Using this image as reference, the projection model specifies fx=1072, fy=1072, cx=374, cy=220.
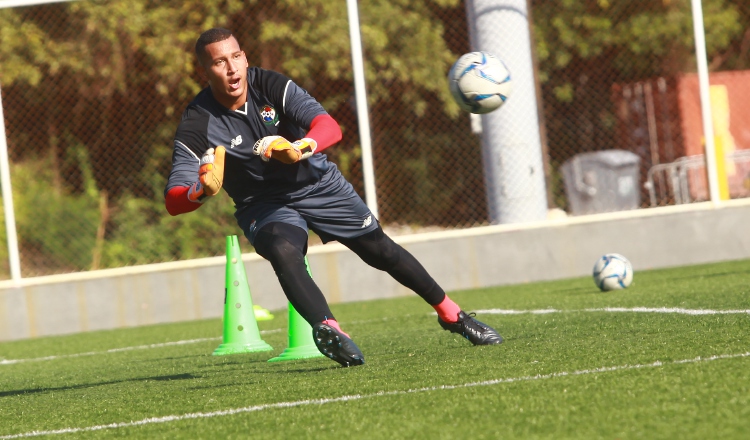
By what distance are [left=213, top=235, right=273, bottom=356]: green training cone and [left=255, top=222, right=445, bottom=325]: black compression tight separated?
68.6 inches

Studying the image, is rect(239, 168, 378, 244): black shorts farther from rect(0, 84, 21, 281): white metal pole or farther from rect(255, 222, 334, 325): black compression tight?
rect(0, 84, 21, 281): white metal pole

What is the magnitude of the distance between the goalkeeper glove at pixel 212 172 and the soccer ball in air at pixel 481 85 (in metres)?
2.51

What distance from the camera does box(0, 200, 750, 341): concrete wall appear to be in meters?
11.1

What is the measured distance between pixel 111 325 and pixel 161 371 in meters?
5.39

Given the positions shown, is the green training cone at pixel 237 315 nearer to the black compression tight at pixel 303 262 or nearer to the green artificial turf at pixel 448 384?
the green artificial turf at pixel 448 384

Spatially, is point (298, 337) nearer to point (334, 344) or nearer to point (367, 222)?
point (367, 222)

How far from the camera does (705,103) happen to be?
451 inches

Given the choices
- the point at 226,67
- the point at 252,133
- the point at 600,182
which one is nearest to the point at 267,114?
the point at 252,133

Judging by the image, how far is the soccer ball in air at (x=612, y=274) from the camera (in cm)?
852

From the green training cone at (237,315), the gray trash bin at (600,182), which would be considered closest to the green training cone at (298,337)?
the green training cone at (237,315)

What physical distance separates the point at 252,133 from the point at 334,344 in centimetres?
114

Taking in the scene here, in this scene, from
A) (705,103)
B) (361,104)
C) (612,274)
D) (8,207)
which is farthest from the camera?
(705,103)

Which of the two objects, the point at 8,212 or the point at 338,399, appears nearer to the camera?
the point at 338,399

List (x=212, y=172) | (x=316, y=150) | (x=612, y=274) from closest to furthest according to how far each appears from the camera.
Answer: (x=212, y=172) → (x=316, y=150) → (x=612, y=274)
